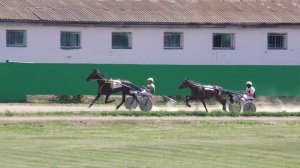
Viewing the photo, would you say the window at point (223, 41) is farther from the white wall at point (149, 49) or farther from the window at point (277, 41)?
the window at point (277, 41)

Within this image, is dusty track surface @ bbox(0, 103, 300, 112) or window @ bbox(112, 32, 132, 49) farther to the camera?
window @ bbox(112, 32, 132, 49)

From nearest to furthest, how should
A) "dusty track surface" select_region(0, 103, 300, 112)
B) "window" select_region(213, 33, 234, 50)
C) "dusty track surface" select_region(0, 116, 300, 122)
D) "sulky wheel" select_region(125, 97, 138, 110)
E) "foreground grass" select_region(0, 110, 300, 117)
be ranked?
"dusty track surface" select_region(0, 116, 300, 122)
"foreground grass" select_region(0, 110, 300, 117)
"sulky wheel" select_region(125, 97, 138, 110)
"dusty track surface" select_region(0, 103, 300, 112)
"window" select_region(213, 33, 234, 50)

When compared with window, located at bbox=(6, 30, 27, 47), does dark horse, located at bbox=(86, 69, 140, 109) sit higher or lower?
lower

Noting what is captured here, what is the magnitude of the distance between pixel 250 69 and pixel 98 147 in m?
29.6

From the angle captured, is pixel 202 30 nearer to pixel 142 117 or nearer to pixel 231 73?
pixel 231 73

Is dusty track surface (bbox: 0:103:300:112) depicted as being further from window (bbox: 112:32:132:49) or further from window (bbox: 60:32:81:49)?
window (bbox: 112:32:132:49)

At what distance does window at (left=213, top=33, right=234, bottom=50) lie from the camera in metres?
67.2

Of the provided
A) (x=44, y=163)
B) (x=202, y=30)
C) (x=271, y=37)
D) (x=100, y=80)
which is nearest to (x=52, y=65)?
(x=100, y=80)

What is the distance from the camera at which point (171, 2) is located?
68.2 meters

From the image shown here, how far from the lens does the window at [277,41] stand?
68188 mm

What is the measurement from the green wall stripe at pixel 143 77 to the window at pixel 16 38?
5840 millimetres

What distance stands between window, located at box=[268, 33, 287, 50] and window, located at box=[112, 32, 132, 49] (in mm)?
8694

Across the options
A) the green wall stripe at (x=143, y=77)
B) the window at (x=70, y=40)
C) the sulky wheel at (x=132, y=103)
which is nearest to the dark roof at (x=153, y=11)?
the window at (x=70, y=40)

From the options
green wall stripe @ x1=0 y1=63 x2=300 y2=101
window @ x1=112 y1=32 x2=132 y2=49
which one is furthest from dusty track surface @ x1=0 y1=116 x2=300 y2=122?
window @ x1=112 y1=32 x2=132 y2=49
